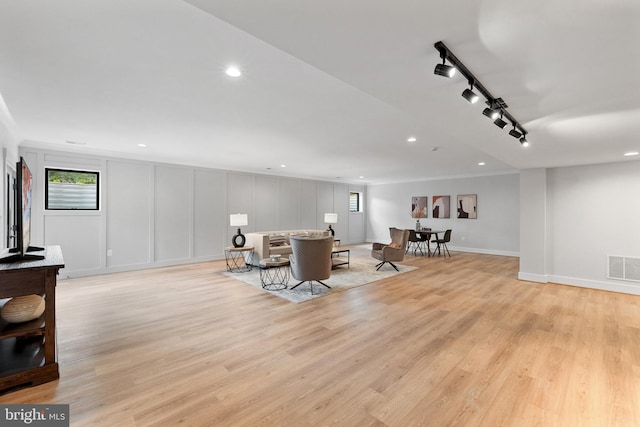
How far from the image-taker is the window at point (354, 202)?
38.9 feet

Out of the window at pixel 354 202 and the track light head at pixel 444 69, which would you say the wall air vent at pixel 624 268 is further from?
the window at pixel 354 202

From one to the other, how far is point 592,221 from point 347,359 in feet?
17.9

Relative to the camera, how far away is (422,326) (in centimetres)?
328

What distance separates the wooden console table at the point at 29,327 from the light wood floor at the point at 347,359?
0.10 meters

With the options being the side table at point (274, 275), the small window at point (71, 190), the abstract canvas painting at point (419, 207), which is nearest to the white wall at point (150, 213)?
the small window at point (71, 190)

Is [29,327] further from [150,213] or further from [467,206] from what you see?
[467,206]

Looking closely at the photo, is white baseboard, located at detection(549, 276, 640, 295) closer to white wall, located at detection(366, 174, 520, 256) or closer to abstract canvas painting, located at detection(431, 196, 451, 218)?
white wall, located at detection(366, 174, 520, 256)

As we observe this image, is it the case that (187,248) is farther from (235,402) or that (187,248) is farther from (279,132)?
(235,402)

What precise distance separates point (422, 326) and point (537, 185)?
4.18 meters

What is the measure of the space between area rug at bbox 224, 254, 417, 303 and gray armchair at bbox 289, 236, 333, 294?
27cm

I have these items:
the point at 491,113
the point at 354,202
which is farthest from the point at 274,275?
the point at 354,202

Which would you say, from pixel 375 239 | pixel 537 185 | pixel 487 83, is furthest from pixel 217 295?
pixel 375 239

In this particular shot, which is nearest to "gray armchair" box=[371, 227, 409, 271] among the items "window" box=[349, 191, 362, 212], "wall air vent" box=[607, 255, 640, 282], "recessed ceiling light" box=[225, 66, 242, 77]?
"wall air vent" box=[607, 255, 640, 282]

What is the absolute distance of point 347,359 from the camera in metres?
2.54
